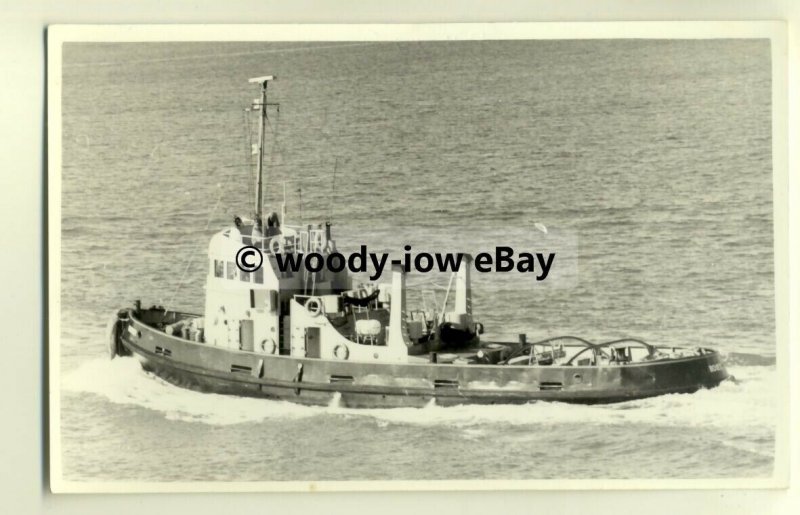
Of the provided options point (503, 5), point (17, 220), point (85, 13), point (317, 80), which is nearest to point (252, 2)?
point (317, 80)

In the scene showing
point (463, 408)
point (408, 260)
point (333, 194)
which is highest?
point (333, 194)

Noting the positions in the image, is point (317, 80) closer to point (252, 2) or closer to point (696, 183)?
point (252, 2)

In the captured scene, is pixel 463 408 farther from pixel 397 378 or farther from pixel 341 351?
pixel 341 351

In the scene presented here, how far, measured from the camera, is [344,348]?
5.43 ft

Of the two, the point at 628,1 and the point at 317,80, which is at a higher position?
the point at 628,1

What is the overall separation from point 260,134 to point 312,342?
1.14ft

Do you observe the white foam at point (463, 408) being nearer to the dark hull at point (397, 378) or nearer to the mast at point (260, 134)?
the dark hull at point (397, 378)

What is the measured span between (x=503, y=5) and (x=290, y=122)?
0.39 metres

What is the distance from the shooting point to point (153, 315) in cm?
165

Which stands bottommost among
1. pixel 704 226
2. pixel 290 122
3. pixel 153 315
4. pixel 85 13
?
pixel 153 315

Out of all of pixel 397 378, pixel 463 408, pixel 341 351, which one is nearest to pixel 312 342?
pixel 341 351

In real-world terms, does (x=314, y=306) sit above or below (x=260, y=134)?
below

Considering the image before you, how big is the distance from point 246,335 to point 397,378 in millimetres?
255

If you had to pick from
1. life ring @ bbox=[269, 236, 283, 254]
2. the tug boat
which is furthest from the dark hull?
life ring @ bbox=[269, 236, 283, 254]
